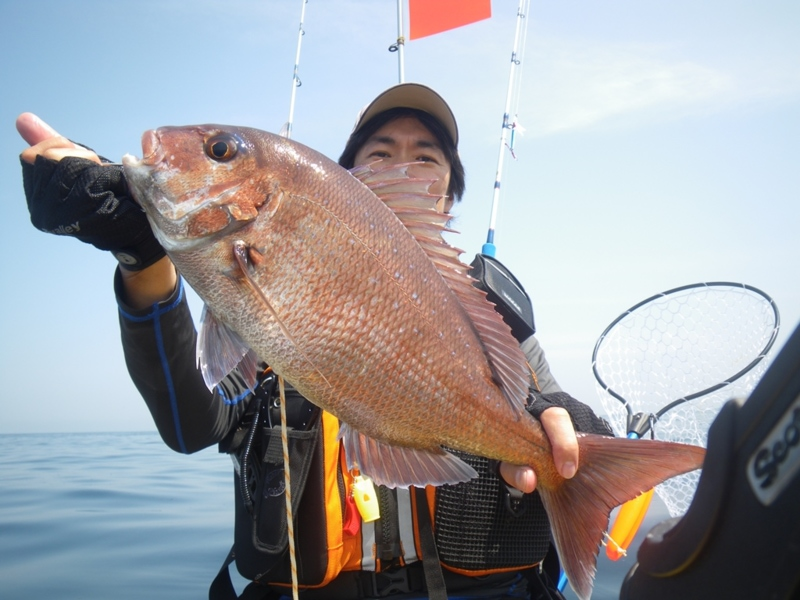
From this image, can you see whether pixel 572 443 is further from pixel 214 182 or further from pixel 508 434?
pixel 214 182

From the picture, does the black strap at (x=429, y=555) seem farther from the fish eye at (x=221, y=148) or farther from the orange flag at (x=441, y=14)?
the orange flag at (x=441, y=14)

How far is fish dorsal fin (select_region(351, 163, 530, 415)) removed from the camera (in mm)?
1816

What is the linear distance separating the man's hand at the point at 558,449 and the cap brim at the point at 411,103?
7.23 feet

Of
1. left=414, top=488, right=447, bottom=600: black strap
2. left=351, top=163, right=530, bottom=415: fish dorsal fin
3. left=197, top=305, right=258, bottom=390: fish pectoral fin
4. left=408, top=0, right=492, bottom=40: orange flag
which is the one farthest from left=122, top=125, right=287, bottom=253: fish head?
left=408, top=0, right=492, bottom=40: orange flag

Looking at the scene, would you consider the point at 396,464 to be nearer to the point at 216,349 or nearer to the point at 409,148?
the point at 216,349

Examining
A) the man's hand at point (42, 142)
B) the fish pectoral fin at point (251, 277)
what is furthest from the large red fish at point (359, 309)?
the man's hand at point (42, 142)

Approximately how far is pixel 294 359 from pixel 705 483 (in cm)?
113

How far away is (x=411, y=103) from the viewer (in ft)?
11.2

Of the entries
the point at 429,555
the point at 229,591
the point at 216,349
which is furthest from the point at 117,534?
Result: the point at 216,349

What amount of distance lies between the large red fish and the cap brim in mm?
1719

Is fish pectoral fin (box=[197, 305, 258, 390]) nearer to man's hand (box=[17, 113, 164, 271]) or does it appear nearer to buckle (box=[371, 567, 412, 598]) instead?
man's hand (box=[17, 113, 164, 271])

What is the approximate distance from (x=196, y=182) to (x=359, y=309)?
0.61 metres

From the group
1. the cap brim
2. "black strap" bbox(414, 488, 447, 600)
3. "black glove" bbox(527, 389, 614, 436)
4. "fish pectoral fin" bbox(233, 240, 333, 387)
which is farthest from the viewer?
the cap brim

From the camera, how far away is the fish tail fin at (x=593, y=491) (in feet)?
5.73
